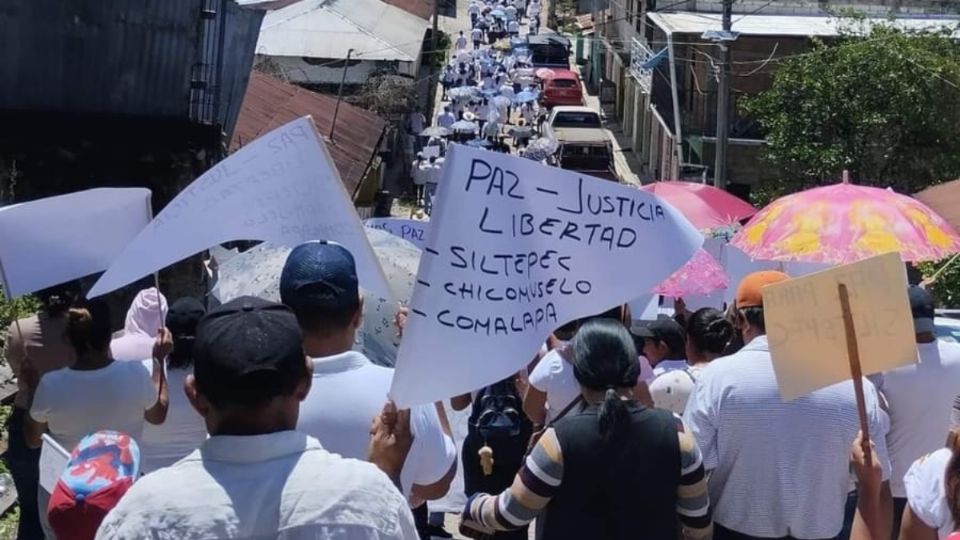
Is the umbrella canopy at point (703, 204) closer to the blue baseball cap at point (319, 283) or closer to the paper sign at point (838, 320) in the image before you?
the paper sign at point (838, 320)

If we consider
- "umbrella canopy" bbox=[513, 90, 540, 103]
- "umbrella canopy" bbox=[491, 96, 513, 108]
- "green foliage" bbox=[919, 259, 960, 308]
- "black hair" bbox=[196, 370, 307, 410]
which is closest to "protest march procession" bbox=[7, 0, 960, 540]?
"black hair" bbox=[196, 370, 307, 410]

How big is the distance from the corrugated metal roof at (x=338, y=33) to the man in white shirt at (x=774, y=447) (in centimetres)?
2444

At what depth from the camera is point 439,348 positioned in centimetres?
345

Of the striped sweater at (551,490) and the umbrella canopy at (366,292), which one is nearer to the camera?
the striped sweater at (551,490)

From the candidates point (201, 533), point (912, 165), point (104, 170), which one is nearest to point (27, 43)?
point (104, 170)

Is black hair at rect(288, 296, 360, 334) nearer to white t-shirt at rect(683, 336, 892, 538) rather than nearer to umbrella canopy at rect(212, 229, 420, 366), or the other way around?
white t-shirt at rect(683, 336, 892, 538)

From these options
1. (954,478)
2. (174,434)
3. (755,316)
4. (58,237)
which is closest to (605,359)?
(755,316)

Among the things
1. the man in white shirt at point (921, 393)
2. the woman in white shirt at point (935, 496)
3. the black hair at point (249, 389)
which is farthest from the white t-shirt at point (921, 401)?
the black hair at point (249, 389)

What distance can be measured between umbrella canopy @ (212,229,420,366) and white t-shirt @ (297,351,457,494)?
2654mm

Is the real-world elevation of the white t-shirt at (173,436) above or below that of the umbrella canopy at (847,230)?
below

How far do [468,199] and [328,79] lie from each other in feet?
84.5

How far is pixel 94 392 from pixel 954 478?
2638 mm

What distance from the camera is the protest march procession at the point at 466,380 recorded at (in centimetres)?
261

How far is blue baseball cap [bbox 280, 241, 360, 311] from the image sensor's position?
11.4ft
